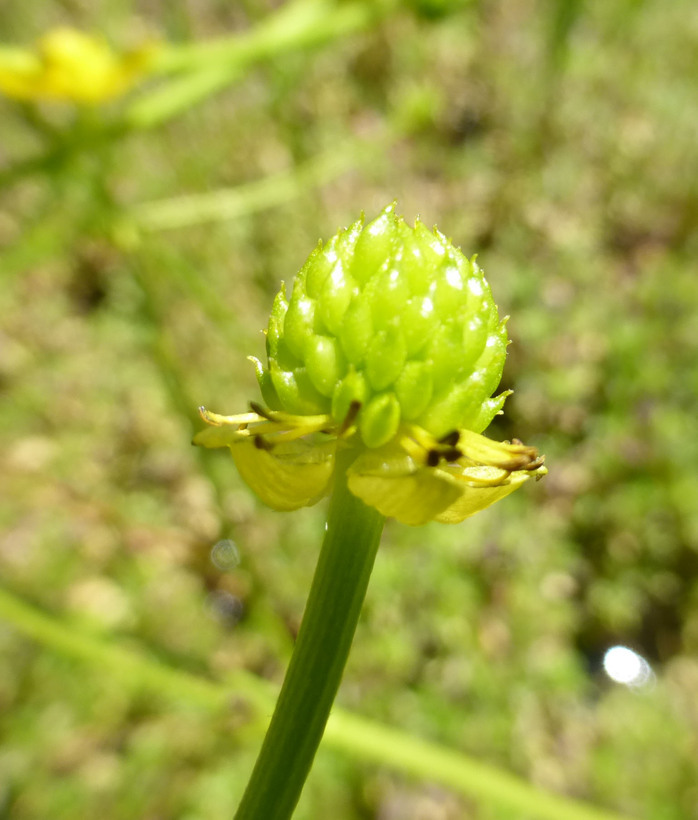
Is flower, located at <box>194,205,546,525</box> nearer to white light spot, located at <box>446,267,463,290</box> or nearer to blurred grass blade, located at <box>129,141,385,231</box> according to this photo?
white light spot, located at <box>446,267,463,290</box>

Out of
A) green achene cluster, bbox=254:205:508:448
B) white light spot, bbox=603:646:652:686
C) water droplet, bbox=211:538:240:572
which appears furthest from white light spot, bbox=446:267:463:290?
white light spot, bbox=603:646:652:686

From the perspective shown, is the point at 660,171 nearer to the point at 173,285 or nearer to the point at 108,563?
A: the point at 173,285

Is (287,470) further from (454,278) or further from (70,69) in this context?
(70,69)

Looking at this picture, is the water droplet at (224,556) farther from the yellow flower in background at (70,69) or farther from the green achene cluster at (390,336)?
the green achene cluster at (390,336)

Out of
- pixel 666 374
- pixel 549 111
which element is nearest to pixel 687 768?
pixel 666 374

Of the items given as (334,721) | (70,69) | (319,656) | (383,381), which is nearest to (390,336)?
(383,381)

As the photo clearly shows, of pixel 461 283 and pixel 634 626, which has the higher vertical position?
pixel 634 626
